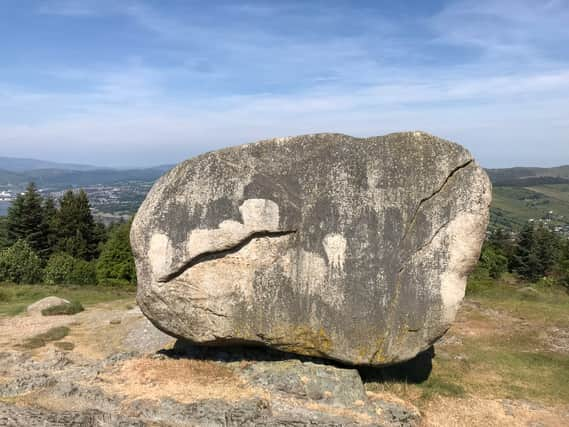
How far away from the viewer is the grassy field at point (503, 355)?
46.1 feet

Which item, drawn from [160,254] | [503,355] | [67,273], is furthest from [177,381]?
[67,273]

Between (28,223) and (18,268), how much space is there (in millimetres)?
21295

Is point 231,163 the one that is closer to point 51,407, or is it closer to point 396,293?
point 396,293

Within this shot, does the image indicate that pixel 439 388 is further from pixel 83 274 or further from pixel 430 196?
pixel 83 274

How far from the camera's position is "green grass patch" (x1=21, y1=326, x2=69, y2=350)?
18142 mm

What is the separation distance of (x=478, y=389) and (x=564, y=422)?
2.52m

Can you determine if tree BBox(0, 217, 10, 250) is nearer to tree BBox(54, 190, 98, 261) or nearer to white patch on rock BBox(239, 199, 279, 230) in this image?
tree BBox(54, 190, 98, 261)

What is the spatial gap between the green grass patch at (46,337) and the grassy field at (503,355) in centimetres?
1382

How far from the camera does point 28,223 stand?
183 feet

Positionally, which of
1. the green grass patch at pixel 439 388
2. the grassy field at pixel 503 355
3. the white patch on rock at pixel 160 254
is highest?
the white patch on rock at pixel 160 254

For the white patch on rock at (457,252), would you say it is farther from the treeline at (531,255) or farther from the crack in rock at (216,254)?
the treeline at (531,255)

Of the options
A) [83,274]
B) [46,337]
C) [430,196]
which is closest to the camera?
[430,196]

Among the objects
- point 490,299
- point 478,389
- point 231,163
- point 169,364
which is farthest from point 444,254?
point 490,299

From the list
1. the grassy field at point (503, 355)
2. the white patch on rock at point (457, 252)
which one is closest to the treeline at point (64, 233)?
the grassy field at point (503, 355)
